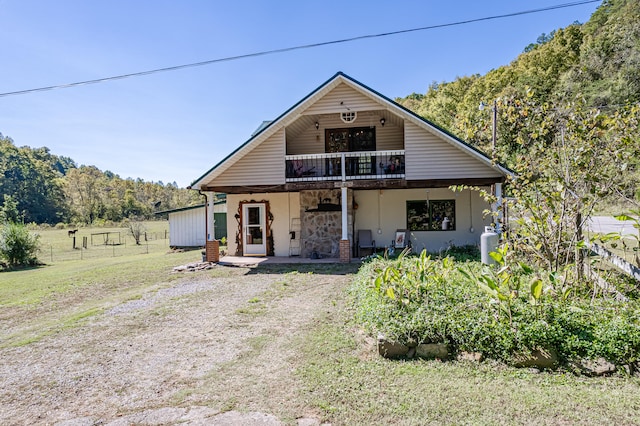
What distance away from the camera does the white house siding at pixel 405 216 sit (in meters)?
13.8

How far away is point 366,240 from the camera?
46.0 feet

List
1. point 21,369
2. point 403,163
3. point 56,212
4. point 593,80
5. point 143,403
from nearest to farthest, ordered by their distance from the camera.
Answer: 1. point 143,403
2. point 21,369
3. point 403,163
4. point 593,80
5. point 56,212

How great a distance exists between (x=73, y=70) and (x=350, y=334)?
12.9m

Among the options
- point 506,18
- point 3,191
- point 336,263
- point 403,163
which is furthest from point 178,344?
point 3,191

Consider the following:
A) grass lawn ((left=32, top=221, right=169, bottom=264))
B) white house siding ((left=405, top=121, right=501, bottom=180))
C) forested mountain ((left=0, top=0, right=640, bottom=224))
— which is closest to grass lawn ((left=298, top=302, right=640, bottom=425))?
forested mountain ((left=0, top=0, right=640, bottom=224))

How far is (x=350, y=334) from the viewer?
17.1 feet

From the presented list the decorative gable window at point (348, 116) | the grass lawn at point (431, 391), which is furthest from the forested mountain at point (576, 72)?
the grass lawn at point (431, 391)

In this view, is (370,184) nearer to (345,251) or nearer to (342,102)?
(345,251)

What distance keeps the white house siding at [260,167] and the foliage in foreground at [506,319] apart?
8.42m

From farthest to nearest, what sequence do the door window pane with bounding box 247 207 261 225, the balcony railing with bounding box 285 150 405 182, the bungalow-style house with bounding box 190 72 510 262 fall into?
the door window pane with bounding box 247 207 261 225 → the balcony railing with bounding box 285 150 405 182 → the bungalow-style house with bounding box 190 72 510 262

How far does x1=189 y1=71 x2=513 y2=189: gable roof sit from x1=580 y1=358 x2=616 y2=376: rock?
26.9 ft

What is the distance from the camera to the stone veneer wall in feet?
46.1

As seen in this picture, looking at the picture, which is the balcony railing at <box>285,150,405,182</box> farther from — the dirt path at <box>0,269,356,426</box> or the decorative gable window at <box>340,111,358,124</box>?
the dirt path at <box>0,269,356,426</box>

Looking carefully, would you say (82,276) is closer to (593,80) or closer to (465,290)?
(465,290)
